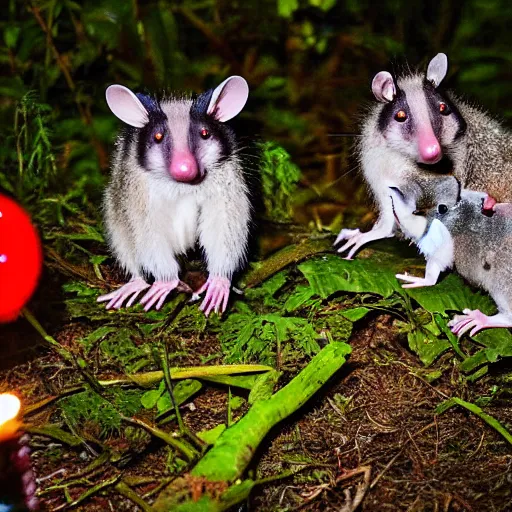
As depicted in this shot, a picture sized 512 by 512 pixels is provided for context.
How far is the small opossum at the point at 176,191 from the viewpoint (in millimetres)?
3354

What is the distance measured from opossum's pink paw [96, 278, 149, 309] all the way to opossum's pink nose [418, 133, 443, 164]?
5.00 feet

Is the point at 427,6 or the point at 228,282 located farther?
the point at 427,6

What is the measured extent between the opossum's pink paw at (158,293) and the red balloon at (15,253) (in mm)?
640

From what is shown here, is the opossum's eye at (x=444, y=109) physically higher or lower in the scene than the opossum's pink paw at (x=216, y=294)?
higher

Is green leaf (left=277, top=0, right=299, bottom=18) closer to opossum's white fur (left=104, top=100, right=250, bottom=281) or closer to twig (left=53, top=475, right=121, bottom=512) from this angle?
opossum's white fur (left=104, top=100, right=250, bottom=281)

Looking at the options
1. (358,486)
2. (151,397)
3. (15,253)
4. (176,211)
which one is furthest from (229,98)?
(358,486)

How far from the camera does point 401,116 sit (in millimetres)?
3674

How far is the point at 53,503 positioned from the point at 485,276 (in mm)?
2116

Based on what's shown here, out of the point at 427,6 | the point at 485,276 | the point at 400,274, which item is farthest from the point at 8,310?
the point at 427,6

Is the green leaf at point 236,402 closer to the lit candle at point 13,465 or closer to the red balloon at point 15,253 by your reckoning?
→ the lit candle at point 13,465

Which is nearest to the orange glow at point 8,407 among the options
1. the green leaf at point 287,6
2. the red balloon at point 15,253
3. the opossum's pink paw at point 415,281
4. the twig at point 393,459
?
the red balloon at point 15,253

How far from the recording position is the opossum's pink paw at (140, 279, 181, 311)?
12.0 ft

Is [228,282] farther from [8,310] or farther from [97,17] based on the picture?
[97,17]

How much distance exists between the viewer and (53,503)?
2625 mm
